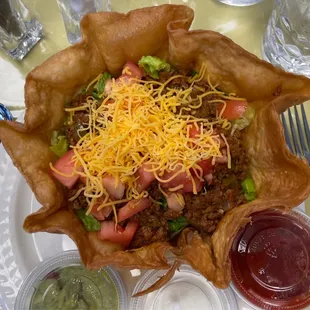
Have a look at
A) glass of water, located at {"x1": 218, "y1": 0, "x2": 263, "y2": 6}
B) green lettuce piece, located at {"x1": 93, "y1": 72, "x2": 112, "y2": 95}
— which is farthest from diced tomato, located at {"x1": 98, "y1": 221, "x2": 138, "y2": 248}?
glass of water, located at {"x1": 218, "y1": 0, "x2": 263, "y2": 6}

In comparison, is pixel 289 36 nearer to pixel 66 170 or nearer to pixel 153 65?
pixel 153 65

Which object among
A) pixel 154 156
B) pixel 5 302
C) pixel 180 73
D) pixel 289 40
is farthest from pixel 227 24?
pixel 5 302

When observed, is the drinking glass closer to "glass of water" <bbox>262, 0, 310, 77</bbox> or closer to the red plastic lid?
"glass of water" <bbox>262, 0, 310, 77</bbox>

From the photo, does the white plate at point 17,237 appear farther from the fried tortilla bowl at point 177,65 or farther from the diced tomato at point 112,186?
the diced tomato at point 112,186

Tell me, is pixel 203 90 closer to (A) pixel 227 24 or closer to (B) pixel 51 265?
(A) pixel 227 24

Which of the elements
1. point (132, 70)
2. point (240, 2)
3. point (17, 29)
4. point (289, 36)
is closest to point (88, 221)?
point (132, 70)

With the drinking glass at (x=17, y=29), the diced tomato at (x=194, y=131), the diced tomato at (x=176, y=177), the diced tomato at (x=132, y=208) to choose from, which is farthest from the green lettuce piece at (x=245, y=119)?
the drinking glass at (x=17, y=29)

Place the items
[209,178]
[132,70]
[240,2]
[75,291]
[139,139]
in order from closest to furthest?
1. [139,139]
2. [209,178]
3. [132,70]
4. [75,291]
5. [240,2]
